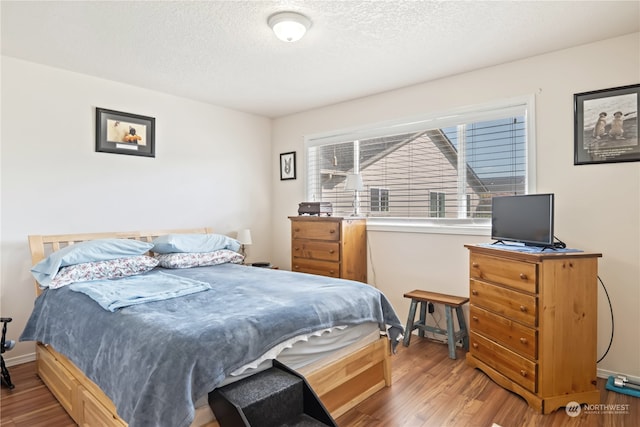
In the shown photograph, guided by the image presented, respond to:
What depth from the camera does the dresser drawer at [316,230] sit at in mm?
3615

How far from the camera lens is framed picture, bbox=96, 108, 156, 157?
3.33 m

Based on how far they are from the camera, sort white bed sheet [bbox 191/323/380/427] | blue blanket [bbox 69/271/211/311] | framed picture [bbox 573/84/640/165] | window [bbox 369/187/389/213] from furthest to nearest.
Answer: window [bbox 369/187/389/213]
framed picture [bbox 573/84/640/165]
blue blanket [bbox 69/271/211/311]
white bed sheet [bbox 191/323/380/427]

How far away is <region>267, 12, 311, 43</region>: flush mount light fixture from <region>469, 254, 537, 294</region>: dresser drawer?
2.02m

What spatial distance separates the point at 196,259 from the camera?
329 cm

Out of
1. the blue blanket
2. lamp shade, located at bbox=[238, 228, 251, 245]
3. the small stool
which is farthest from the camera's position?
lamp shade, located at bbox=[238, 228, 251, 245]

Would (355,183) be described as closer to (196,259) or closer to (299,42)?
(299,42)

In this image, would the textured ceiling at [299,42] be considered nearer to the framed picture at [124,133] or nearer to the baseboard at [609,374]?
the framed picture at [124,133]

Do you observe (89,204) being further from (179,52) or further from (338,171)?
(338,171)

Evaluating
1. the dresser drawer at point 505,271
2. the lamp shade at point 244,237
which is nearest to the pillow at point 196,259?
the lamp shade at point 244,237

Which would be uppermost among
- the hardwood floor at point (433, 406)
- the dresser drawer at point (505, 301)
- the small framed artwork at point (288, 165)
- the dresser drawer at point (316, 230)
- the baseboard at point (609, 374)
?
the small framed artwork at point (288, 165)

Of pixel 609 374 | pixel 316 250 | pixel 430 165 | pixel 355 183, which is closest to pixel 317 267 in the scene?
pixel 316 250

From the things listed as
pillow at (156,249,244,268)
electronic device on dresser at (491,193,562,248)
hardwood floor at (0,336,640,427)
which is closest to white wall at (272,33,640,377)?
electronic device on dresser at (491,193,562,248)

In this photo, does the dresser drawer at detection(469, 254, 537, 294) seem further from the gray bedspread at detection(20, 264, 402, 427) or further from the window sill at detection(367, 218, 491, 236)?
the gray bedspread at detection(20, 264, 402, 427)

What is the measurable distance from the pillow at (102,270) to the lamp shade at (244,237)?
1280mm
